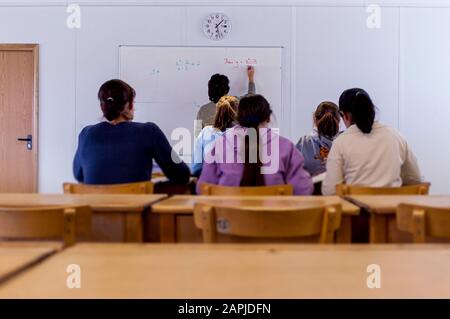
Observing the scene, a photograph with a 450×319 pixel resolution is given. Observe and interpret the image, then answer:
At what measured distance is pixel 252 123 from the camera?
2.51 metres

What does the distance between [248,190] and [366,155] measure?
859 mm

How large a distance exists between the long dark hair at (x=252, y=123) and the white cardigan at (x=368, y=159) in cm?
46

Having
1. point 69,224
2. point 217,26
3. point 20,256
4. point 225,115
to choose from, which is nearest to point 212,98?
point 217,26

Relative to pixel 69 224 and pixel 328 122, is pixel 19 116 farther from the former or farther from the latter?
pixel 69 224

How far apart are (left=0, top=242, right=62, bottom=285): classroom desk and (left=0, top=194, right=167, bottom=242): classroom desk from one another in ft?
2.37

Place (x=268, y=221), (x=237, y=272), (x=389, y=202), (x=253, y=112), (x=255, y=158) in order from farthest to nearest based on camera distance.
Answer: (x=253, y=112) < (x=255, y=158) < (x=389, y=202) < (x=268, y=221) < (x=237, y=272)

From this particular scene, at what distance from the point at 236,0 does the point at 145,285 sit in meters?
5.19

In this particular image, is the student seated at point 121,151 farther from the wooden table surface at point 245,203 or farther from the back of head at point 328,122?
the back of head at point 328,122

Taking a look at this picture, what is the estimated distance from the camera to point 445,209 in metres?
1.53

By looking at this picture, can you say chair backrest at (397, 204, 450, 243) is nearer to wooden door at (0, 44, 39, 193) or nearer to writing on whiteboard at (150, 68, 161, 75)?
writing on whiteboard at (150, 68, 161, 75)

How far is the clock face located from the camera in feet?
18.2

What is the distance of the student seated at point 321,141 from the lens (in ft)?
11.1
